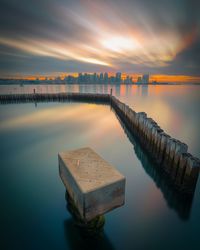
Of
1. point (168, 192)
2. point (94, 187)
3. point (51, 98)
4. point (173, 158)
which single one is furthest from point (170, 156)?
point (51, 98)

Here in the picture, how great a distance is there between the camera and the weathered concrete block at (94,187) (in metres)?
3.60

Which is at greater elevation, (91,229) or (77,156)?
(77,156)

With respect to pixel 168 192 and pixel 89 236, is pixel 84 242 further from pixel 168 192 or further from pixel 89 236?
pixel 168 192

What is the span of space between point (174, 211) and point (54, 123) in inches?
618

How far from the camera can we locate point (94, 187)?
3596 mm

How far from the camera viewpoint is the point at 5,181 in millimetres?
7551

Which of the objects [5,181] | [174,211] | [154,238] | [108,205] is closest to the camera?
[108,205]

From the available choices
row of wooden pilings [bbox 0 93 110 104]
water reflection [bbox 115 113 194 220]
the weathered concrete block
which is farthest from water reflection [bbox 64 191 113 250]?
row of wooden pilings [bbox 0 93 110 104]

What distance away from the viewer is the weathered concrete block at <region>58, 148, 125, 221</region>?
3.60m

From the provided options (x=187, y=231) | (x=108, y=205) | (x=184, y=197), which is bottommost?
(x=187, y=231)

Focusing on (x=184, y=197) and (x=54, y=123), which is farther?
(x=54, y=123)

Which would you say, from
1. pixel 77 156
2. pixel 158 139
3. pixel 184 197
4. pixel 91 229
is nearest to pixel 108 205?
pixel 91 229

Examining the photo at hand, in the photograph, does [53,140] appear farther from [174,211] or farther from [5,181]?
[174,211]

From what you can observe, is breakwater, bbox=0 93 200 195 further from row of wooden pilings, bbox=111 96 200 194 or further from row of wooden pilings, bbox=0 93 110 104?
row of wooden pilings, bbox=0 93 110 104
